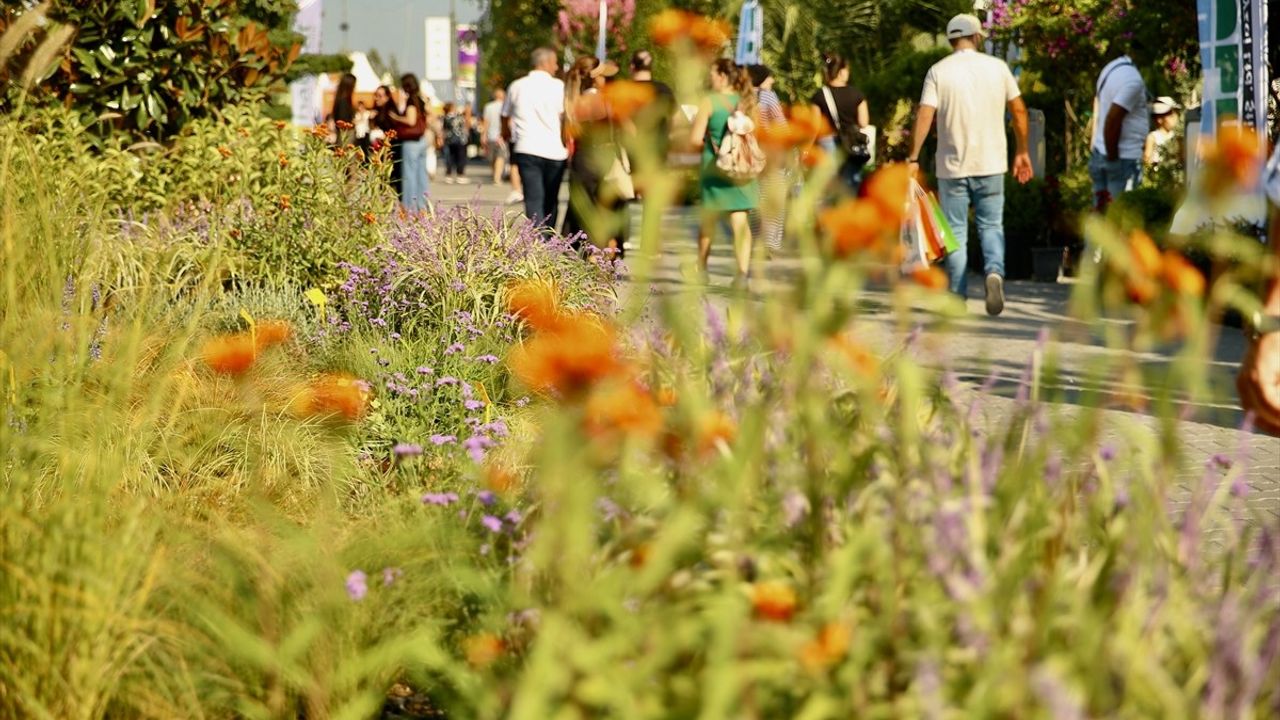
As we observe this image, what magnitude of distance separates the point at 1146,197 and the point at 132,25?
22.4 feet

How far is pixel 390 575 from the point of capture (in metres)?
3.16

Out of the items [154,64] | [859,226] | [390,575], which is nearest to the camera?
[859,226]

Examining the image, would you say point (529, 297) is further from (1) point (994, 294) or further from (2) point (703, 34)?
(1) point (994, 294)

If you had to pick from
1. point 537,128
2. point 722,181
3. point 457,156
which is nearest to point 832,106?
point 537,128

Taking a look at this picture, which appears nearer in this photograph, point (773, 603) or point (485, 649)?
point (773, 603)

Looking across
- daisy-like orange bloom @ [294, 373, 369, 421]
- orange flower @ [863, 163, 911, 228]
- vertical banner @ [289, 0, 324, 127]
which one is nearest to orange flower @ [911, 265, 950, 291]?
orange flower @ [863, 163, 911, 228]

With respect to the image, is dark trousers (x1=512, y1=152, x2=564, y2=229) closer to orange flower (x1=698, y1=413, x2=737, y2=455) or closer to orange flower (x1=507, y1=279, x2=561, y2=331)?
orange flower (x1=507, y1=279, x2=561, y2=331)

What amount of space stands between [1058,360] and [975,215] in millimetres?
6737

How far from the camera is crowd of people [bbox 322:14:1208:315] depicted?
11.1m

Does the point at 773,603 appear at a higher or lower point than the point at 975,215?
lower

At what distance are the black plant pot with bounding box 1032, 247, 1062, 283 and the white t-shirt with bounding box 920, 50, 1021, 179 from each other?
334cm

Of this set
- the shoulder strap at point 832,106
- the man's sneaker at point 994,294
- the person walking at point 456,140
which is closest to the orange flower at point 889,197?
the man's sneaker at point 994,294

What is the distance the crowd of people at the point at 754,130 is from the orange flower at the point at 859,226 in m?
4.98

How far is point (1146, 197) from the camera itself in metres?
12.9
